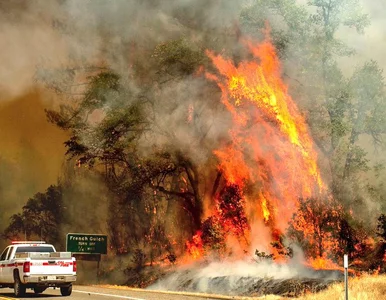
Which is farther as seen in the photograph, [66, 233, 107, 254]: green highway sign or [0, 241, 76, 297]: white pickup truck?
[66, 233, 107, 254]: green highway sign

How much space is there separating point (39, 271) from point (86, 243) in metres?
16.3

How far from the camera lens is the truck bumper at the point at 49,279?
21.5 metres

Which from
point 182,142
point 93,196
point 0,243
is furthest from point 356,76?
point 0,243

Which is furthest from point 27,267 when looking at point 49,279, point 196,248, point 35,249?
point 196,248

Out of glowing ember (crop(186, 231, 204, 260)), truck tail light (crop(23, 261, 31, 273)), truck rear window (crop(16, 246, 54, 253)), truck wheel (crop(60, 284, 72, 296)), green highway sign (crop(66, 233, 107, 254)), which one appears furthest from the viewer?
glowing ember (crop(186, 231, 204, 260))

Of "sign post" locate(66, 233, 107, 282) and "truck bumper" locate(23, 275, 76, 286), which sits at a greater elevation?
"sign post" locate(66, 233, 107, 282)

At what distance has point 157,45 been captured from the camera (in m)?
38.8

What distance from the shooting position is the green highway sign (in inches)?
1471

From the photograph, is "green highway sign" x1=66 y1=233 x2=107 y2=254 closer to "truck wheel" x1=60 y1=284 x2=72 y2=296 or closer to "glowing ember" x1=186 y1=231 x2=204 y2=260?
"glowing ember" x1=186 y1=231 x2=204 y2=260

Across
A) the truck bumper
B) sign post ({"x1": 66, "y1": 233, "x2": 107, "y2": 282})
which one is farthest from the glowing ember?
the truck bumper

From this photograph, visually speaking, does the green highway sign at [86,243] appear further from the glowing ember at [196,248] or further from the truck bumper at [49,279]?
the truck bumper at [49,279]

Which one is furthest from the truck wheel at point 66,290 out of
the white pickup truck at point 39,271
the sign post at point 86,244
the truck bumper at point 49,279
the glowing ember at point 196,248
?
the glowing ember at point 196,248

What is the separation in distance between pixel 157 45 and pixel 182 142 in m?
5.98

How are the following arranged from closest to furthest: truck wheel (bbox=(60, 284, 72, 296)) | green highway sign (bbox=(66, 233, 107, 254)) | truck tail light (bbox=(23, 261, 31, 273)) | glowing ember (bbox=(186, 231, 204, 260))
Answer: truck tail light (bbox=(23, 261, 31, 273)) → truck wheel (bbox=(60, 284, 72, 296)) → green highway sign (bbox=(66, 233, 107, 254)) → glowing ember (bbox=(186, 231, 204, 260))
